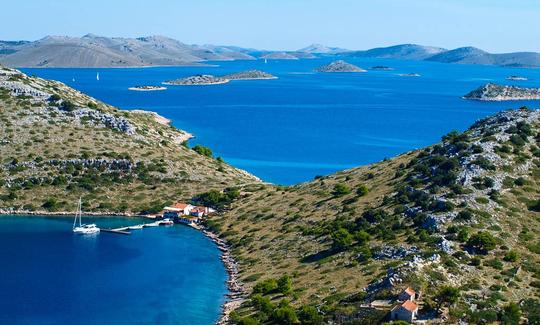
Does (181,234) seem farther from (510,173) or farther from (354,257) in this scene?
(510,173)

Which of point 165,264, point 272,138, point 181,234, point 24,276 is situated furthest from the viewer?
point 272,138

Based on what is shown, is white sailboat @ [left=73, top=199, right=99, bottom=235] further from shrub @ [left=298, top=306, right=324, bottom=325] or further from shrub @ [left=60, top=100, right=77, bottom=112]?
shrub @ [left=298, top=306, right=324, bottom=325]

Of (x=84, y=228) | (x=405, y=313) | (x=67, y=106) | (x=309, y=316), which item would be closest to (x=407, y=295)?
(x=405, y=313)

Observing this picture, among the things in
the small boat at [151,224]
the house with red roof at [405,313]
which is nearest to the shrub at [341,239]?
the house with red roof at [405,313]

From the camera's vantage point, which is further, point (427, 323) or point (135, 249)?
point (135, 249)

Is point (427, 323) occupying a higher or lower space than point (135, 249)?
higher

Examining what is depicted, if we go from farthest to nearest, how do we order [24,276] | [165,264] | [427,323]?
[165,264] → [24,276] → [427,323]

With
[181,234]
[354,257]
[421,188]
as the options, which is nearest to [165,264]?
[181,234]

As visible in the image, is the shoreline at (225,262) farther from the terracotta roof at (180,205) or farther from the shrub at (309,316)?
the shrub at (309,316)

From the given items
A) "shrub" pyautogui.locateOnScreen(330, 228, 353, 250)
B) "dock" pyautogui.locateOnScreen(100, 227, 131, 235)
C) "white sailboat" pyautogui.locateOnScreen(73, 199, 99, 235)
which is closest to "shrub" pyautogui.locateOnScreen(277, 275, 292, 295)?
"shrub" pyautogui.locateOnScreen(330, 228, 353, 250)
